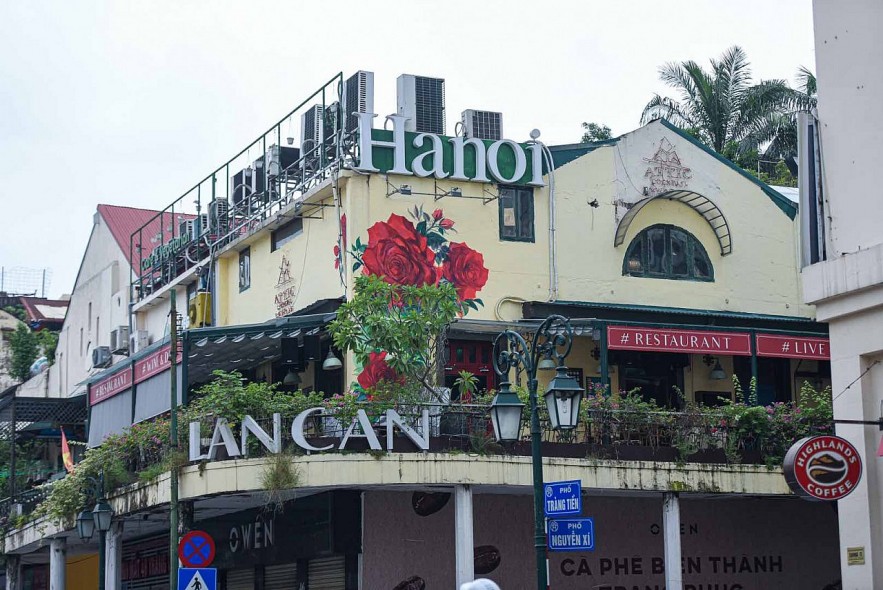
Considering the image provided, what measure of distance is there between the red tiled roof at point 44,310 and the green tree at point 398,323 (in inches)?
1438

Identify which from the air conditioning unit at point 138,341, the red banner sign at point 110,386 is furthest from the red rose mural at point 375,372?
the air conditioning unit at point 138,341

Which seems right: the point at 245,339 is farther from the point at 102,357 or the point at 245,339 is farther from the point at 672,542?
the point at 102,357

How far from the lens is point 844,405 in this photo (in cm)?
1691

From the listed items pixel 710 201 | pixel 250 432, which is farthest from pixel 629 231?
pixel 250 432

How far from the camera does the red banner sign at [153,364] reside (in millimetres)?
26906

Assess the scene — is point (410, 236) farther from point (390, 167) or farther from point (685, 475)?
point (685, 475)

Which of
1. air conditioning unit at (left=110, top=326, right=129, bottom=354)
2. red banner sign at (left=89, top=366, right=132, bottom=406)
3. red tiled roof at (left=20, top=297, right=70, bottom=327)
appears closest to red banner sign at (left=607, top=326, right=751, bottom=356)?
red banner sign at (left=89, top=366, right=132, bottom=406)

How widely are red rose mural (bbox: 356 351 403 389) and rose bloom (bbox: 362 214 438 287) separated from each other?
144 cm

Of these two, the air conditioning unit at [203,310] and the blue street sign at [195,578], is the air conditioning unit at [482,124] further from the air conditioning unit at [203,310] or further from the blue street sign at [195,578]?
the blue street sign at [195,578]

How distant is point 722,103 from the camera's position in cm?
4819

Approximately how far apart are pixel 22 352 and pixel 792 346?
33.9m

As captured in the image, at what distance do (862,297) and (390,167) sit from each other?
1230 cm

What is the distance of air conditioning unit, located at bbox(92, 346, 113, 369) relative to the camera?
38.8m

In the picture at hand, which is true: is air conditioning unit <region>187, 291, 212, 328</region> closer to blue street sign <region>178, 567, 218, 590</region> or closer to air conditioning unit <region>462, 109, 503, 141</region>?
air conditioning unit <region>462, 109, 503, 141</region>
